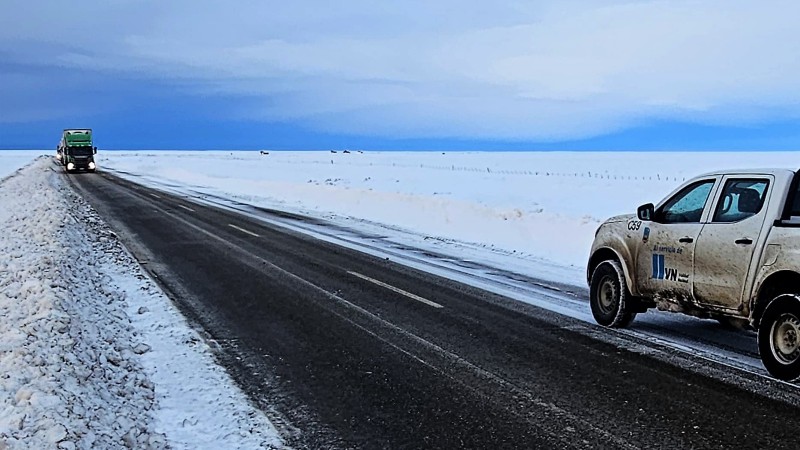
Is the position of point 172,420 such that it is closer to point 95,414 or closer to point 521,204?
point 95,414

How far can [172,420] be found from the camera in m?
5.35

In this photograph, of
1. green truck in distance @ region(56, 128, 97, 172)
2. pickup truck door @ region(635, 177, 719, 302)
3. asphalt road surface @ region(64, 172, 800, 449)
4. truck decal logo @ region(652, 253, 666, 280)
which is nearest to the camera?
asphalt road surface @ region(64, 172, 800, 449)

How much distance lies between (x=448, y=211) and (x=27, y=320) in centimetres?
1590

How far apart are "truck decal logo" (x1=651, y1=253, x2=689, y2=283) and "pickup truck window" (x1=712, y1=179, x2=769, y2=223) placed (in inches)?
26.5

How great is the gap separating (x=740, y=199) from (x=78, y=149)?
178ft

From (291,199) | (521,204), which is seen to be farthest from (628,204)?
(291,199)

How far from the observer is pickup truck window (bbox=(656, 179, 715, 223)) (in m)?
7.62

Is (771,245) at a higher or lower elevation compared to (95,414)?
higher

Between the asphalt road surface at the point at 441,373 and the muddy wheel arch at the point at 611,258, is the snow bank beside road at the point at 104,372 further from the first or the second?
the muddy wheel arch at the point at 611,258

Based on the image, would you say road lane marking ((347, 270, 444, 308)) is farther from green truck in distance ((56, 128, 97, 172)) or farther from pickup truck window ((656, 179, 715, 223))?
green truck in distance ((56, 128, 97, 172))

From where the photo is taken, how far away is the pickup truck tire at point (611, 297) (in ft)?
27.2

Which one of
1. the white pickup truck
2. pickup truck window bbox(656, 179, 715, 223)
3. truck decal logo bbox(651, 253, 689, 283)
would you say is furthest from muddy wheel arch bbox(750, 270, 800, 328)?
pickup truck window bbox(656, 179, 715, 223)

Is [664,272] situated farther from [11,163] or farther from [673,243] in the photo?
[11,163]

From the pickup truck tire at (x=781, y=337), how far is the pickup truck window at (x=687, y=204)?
4.73ft
